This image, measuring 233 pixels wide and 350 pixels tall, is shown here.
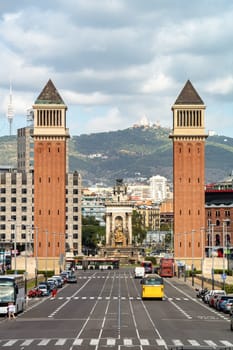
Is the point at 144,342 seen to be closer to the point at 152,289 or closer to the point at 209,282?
the point at 152,289

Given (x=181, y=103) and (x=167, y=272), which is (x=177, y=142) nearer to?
(x=181, y=103)

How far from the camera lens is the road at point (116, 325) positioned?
42.9 meters

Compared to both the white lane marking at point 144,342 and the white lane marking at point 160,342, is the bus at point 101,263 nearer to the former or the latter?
the white lane marking at point 144,342

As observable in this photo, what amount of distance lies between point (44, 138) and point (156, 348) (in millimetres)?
126153

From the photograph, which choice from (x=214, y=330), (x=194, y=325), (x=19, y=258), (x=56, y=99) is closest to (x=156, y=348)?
(x=214, y=330)

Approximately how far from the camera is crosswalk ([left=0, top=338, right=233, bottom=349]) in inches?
1657

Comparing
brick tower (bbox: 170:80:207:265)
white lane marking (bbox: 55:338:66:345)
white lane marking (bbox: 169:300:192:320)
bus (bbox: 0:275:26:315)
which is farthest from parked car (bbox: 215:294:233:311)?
brick tower (bbox: 170:80:207:265)

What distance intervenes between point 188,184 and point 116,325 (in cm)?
10722

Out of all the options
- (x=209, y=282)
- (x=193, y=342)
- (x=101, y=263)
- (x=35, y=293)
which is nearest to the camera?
(x=193, y=342)

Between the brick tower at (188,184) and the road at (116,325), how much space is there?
217 ft

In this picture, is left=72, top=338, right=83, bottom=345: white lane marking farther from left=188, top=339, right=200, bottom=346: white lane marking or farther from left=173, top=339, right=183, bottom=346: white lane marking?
left=188, top=339, right=200, bottom=346: white lane marking

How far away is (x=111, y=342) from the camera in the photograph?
43.3m

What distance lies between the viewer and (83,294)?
3863 inches

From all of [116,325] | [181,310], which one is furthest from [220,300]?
[116,325]
